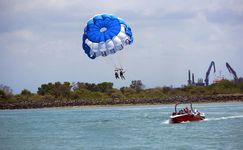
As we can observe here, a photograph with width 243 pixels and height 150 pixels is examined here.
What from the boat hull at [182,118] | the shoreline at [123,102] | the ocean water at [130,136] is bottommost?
the ocean water at [130,136]

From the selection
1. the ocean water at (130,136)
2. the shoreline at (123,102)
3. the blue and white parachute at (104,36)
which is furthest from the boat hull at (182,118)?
the shoreline at (123,102)

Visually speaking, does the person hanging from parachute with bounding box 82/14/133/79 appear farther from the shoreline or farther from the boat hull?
the shoreline

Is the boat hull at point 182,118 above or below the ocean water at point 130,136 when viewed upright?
above

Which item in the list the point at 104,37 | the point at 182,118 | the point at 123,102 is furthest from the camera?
the point at 123,102

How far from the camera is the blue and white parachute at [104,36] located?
5959cm

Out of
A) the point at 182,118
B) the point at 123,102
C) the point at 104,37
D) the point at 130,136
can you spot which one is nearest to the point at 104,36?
the point at 104,37

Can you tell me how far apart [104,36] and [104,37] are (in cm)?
11

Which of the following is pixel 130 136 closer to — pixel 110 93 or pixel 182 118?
pixel 182 118

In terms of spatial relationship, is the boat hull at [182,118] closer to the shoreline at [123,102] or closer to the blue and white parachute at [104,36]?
the blue and white parachute at [104,36]

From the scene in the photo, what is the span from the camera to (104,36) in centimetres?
5966

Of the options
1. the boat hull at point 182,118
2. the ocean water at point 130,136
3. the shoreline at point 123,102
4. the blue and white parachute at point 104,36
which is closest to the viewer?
the ocean water at point 130,136

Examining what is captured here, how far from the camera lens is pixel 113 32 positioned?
59.9 metres

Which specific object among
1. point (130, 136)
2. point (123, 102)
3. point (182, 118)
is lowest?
point (130, 136)

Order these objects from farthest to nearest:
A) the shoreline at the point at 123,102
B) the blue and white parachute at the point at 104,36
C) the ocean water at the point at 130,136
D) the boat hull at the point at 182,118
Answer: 1. the shoreline at the point at 123,102
2. the boat hull at the point at 182,118
3. the blue and white parachute at the point at 104,36
4. the ocean water at the point at 130,136
